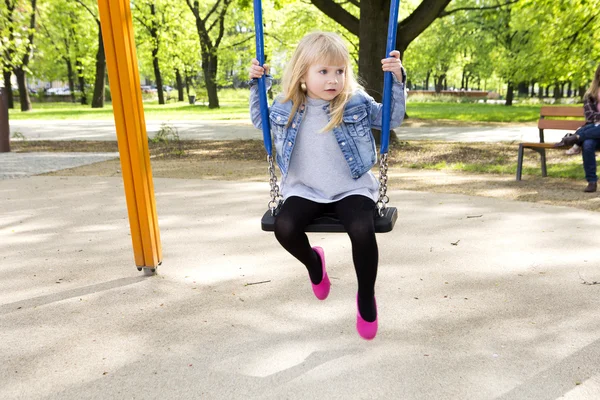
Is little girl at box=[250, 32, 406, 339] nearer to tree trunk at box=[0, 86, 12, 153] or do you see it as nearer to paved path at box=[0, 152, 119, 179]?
paved path at box=[0, 152, 119, 179]

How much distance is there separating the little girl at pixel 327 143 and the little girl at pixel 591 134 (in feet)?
14.1

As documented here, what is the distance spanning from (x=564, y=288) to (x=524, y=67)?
20059mm

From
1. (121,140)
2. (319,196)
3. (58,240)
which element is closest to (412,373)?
(319,196)

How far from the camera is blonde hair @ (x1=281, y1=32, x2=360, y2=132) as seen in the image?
2693 mm

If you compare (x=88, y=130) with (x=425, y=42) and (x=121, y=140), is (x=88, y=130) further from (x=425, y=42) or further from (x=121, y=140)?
(x=425, y=42)

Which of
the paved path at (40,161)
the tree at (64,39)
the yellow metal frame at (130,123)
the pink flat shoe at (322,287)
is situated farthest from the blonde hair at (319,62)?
the tree at (64,39)

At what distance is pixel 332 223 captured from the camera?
2.68m

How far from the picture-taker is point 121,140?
3430 millimetres

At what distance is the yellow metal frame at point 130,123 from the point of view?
328cm

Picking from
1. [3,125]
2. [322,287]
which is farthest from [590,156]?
[3,125]

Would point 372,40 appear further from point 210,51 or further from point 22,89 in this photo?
point 22,89

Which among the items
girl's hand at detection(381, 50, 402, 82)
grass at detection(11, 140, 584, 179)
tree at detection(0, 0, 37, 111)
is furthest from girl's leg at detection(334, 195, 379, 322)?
tree at detection(0, 0, 37, 111)

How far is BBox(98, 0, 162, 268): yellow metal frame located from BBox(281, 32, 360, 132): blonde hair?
1.03m

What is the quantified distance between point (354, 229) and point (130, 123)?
1.59 metres
